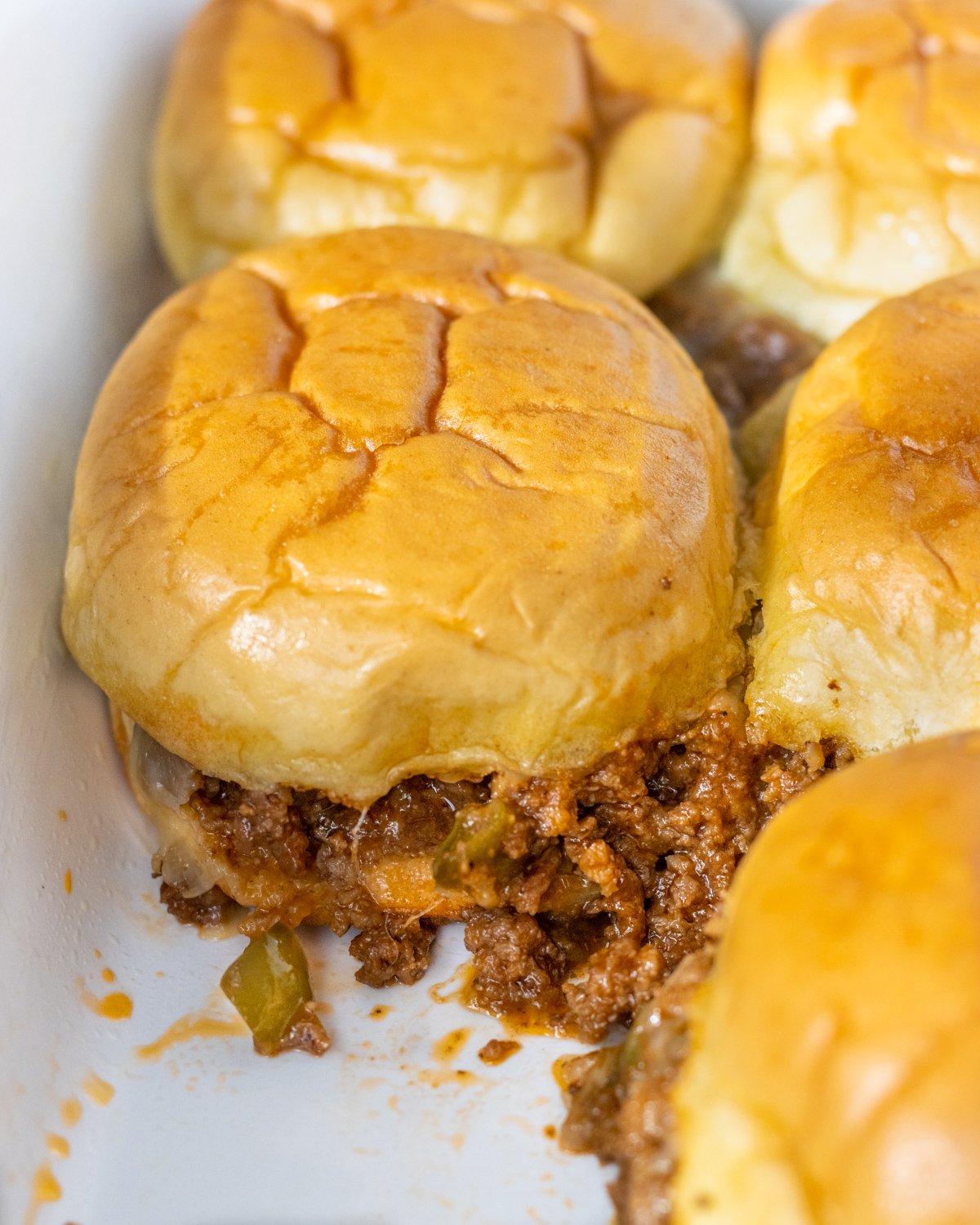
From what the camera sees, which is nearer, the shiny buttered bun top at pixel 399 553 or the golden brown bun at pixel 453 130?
the shiny buttered bun top at pixel 399 553

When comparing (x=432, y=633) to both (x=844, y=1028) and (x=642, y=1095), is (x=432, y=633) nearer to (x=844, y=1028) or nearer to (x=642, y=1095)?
(x=642, y=1095)

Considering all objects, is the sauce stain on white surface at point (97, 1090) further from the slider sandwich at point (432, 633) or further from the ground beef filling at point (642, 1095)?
the ground beef filling at point (642, 1095)

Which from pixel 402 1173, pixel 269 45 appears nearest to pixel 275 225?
pixel 269 45

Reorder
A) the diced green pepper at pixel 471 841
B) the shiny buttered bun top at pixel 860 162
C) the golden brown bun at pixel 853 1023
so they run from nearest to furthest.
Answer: the golden brown bun at pixel 853 1023 < the diced green pepper at pixel 471 841 < the shiny buttered bun top at pixel 860 162

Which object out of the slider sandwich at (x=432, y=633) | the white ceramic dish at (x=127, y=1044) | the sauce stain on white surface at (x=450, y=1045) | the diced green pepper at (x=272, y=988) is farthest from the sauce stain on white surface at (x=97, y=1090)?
the sauce stain on white surface at (x=450, y=1045)

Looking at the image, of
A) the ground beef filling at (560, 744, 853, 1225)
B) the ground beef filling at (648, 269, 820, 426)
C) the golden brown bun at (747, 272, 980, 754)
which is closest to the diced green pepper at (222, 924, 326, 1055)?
the ground beef filling at (560, 744, 853, 1225)

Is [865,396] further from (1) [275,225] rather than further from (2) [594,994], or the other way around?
(1) [275,225]

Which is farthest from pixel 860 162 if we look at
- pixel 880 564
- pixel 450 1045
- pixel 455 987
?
pixel 450 1045
